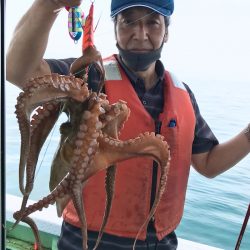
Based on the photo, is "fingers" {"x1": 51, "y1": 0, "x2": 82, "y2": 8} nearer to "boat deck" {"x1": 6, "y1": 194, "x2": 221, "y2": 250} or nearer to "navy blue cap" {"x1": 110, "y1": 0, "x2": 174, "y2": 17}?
"navy blue cap" {"x1": 110, "y1": 0, "x2": 174, "y2": 17}

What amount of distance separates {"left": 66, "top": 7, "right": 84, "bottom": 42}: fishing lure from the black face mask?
59 cm

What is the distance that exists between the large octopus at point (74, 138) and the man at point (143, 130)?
381mm

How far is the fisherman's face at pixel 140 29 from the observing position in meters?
1.56

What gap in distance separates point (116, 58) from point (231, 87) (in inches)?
320

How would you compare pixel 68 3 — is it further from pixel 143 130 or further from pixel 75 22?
pixel 143 130

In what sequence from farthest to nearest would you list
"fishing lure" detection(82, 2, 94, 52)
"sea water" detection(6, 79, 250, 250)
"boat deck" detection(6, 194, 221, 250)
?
1. "sea water" detection(6, 79, 250, 250)
2. "boat deck" detection(6, 194, 221, 250)
3. "fishing lure" detection(82, 2, 94, 52)

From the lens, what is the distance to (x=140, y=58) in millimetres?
1669

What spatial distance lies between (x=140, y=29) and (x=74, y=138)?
28.1 inches

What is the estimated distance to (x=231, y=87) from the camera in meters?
9.58

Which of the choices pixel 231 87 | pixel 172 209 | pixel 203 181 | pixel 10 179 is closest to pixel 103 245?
pixel 172 209

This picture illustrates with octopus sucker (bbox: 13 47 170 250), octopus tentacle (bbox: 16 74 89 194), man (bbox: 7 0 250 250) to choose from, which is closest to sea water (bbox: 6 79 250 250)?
man (bbox: 7 0 250 250)

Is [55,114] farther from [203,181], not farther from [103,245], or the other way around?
[203,181]

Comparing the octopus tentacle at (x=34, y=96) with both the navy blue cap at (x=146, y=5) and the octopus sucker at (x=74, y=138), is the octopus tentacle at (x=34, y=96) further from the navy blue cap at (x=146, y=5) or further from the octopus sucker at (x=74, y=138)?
the navy blue cap at (x=146, y=5)

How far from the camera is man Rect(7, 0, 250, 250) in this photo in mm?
1581
